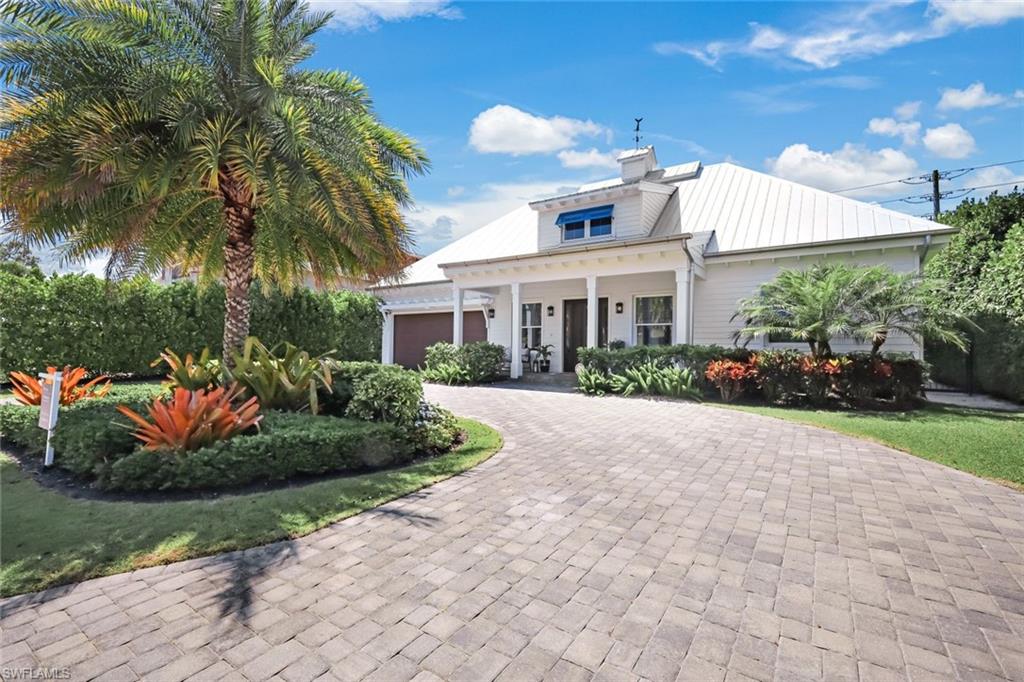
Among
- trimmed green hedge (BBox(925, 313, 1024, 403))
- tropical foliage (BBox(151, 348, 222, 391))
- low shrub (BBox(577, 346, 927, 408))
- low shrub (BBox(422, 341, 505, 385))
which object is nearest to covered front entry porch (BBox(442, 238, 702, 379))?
low shrub (BBox(422, 341, 505, 385))

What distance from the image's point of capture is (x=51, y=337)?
37.0 feet

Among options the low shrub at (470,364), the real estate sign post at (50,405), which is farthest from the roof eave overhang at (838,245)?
the real estate sign post at (50,405)

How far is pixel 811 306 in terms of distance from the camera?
995 cm

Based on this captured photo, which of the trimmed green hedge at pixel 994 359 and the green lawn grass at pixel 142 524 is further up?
the trimmed green hedge at pixel 994 359

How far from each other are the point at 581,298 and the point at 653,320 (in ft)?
8.51

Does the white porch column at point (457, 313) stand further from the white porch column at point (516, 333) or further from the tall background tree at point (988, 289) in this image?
the tall background tree at point (988, 289)

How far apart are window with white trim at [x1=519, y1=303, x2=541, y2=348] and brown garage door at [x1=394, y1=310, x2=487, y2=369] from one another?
1.78m

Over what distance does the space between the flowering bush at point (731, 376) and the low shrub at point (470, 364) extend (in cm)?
657

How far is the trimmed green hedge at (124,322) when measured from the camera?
1093 cm

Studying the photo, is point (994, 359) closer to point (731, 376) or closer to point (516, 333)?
point (731, 376)

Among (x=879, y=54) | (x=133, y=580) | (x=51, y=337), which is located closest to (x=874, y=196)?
(x=879, y=54)

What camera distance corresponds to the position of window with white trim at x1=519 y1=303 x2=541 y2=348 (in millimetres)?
17172

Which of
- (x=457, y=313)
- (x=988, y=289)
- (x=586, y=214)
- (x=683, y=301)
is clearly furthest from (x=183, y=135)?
(x=988, y=289)

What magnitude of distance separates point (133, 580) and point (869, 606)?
440cm
